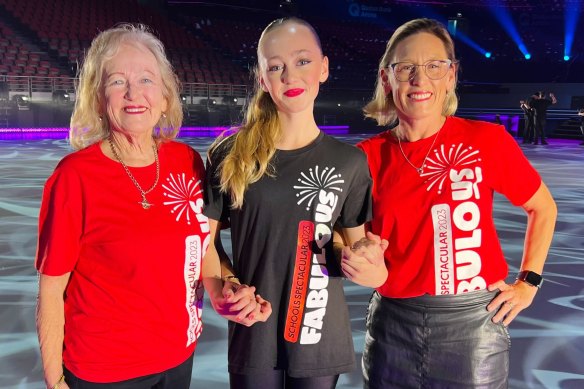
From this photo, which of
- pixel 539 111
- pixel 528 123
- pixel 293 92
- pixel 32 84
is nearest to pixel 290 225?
pixel 293 92

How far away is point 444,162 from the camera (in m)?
1.47

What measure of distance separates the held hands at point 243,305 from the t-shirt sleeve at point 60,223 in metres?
0.38

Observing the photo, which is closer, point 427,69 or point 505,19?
point 427,69

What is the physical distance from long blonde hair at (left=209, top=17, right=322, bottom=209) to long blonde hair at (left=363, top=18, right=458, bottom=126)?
277 mm

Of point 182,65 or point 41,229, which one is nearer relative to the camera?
point 41,229

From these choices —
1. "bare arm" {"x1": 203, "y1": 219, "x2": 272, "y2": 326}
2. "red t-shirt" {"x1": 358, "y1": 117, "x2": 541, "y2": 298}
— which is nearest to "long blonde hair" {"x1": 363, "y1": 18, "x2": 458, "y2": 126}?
"red t-shirt" {"x1": 358, "y1": 117, "x2": 541, "y2": 298}

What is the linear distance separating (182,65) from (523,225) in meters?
14.6

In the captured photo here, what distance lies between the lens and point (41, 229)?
121 centimetres

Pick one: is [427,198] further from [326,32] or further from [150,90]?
[326,32]

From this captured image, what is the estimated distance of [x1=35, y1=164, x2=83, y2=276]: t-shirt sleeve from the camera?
3.89 feet

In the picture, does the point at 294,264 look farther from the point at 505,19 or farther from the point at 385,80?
the point at 505,19

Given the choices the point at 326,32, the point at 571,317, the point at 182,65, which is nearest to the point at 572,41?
the point at 326,32

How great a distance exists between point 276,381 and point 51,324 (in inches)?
23.5

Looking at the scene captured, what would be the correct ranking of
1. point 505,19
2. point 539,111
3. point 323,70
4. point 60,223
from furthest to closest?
1. point 505,19
2. point 539,111
3. point 323,70
4. point 60,223
